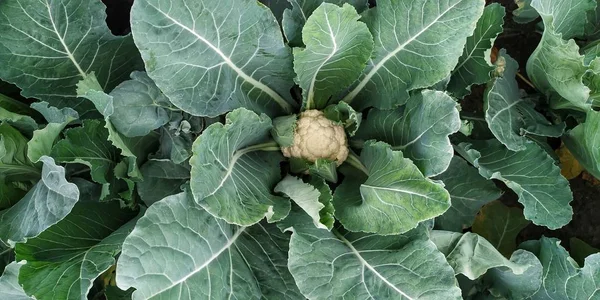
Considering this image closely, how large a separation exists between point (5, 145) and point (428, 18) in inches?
24.0

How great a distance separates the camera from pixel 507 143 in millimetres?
991

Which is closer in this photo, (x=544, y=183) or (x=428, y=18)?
(x=428, y=18)

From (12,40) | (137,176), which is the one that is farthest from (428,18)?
(12,40)

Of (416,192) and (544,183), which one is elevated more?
(416,192)

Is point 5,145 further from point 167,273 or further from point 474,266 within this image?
point 474,266

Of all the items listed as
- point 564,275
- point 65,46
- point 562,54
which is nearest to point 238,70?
point 65,46

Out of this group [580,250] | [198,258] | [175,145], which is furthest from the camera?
[580,250]

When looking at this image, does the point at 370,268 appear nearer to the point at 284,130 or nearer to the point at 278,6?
the point at 284,130

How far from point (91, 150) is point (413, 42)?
48cm

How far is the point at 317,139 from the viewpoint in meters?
0.94

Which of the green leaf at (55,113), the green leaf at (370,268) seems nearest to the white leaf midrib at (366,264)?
the green leaf at (370,268)

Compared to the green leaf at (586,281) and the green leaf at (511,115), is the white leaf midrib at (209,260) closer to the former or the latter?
the green leaf at (511,115)

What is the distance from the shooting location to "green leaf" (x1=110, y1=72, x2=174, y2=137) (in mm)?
893

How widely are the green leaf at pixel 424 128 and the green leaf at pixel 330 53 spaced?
88 millimetres
